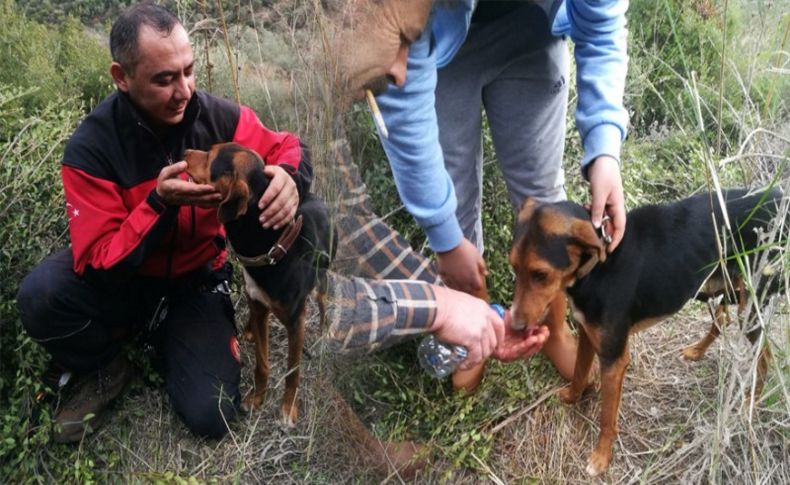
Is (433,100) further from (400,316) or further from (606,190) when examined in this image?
Result: (606,190)

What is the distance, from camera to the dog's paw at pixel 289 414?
104 inches

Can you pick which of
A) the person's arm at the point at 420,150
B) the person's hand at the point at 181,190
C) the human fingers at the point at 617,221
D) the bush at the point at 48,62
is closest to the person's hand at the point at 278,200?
the person's hand at the point at 181,190

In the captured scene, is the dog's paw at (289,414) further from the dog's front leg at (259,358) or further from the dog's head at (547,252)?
the dog's head at (547,252)

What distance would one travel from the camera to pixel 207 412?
2.86 metres

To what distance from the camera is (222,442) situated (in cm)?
290

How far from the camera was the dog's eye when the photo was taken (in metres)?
2.11

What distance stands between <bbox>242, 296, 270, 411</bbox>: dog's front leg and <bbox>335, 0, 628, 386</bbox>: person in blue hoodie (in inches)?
44.8

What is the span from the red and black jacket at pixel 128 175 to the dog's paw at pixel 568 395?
4.66 ft

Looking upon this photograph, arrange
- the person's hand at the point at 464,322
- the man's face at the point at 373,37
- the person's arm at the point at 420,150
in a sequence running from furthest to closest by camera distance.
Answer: the person's hand at the point at 464,322, the person's arm at the point at 420,150, the man's face at the point at 373,37

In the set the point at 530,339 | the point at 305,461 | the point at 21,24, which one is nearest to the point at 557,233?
the point at 530,339

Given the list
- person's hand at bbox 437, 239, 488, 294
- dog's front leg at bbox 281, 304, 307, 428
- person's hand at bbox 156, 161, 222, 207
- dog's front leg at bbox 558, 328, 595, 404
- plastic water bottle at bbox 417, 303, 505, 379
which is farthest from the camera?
dog's front leg at bbox 558, 328, 595, 404

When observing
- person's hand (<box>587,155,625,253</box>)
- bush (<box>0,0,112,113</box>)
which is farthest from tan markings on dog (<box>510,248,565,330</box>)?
bush (<box>0,0,112,113</box>)

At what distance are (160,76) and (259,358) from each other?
1.21 meters

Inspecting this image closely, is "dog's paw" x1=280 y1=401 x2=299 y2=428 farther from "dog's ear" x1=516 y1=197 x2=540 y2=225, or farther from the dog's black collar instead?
"dog's ear" x1=516 y1=197 x2=540 y2=225
